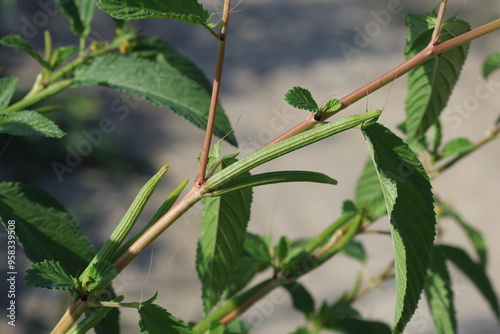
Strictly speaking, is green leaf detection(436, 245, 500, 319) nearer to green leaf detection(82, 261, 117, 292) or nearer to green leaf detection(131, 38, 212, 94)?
green leaf detection(131, 38, 212, 94)

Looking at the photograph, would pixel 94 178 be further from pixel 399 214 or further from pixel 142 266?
pixel 399 214

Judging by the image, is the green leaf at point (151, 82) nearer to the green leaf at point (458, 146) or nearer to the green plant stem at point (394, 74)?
the green plant stem at point (394, 74)

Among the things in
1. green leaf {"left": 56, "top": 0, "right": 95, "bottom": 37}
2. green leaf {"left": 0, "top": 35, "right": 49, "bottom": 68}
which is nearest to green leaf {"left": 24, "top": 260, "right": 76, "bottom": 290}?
green leaf {"left": 0, "top": 35, "right": 49, "bottom": 68}

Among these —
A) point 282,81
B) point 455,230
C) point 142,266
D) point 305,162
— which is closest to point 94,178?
point 142,266

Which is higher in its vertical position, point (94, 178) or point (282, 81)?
point (282, 81)

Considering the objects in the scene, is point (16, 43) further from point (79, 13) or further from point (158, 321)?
point (158, 321)

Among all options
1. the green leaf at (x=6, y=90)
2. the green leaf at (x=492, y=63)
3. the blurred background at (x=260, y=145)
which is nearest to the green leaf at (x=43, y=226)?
the green leaf at (x=6, y=90)
